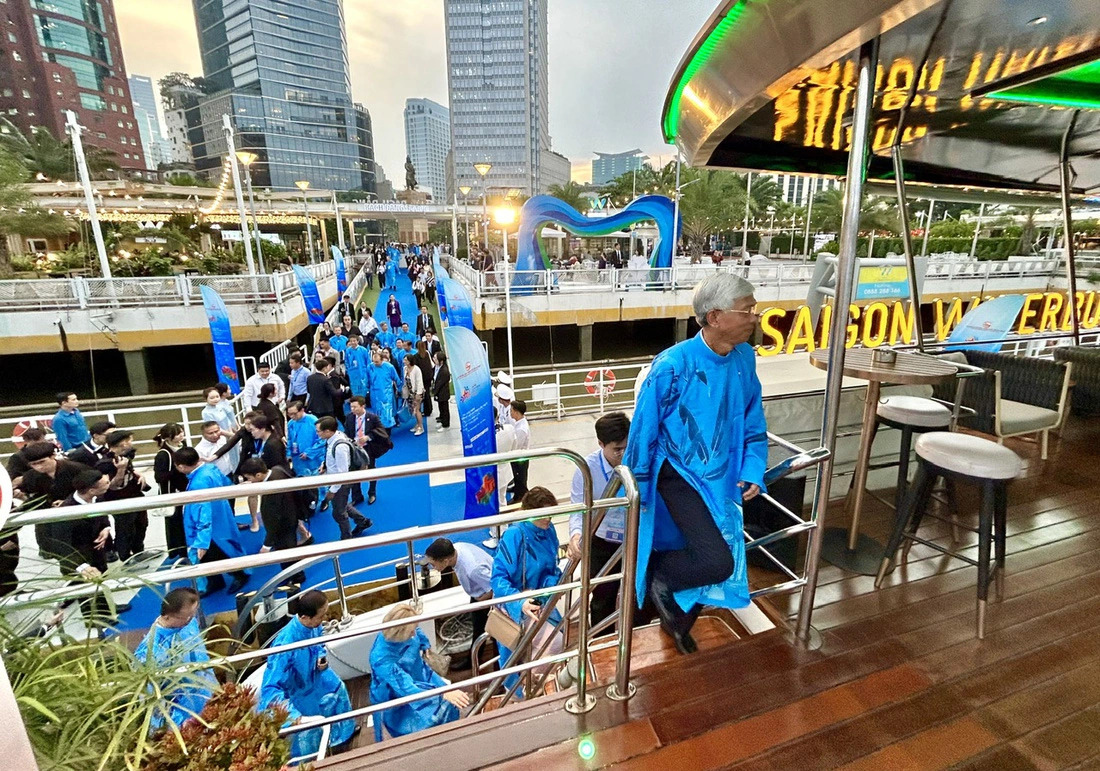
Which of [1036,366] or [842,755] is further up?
[1036,366]

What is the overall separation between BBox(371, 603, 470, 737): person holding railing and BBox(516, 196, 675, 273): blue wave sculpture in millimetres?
17031

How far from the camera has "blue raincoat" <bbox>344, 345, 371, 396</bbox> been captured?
9.30m

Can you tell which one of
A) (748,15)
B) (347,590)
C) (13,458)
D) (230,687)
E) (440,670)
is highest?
(748,15)

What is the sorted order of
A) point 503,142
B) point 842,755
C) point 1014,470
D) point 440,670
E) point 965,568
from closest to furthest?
point 842,755, point 1014,470, point 965,568, point 440,670, point 503,142

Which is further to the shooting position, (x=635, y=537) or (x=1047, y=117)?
(x=1047, y=117)

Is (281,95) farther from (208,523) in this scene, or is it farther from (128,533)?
(208,523)

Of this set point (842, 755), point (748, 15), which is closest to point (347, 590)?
point (842, 755)

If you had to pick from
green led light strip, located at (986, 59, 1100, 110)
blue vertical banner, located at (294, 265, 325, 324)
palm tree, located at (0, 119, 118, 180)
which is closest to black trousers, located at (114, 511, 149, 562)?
green led light strip, located at (986, 59, 1100, 110)

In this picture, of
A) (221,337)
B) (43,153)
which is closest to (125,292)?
(221,337)

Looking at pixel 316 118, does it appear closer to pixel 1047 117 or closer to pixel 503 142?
pixel 503 142

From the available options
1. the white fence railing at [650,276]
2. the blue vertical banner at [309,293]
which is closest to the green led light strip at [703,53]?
the blue vertical banner at [309,293]

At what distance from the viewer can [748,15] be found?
1.34 meters

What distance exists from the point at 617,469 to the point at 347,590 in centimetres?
419

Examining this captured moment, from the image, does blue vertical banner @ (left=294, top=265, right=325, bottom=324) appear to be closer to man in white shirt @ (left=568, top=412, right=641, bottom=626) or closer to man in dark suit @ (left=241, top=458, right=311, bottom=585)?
man in dark suit @ (left=241, top=458, right=311, bottom=585)
